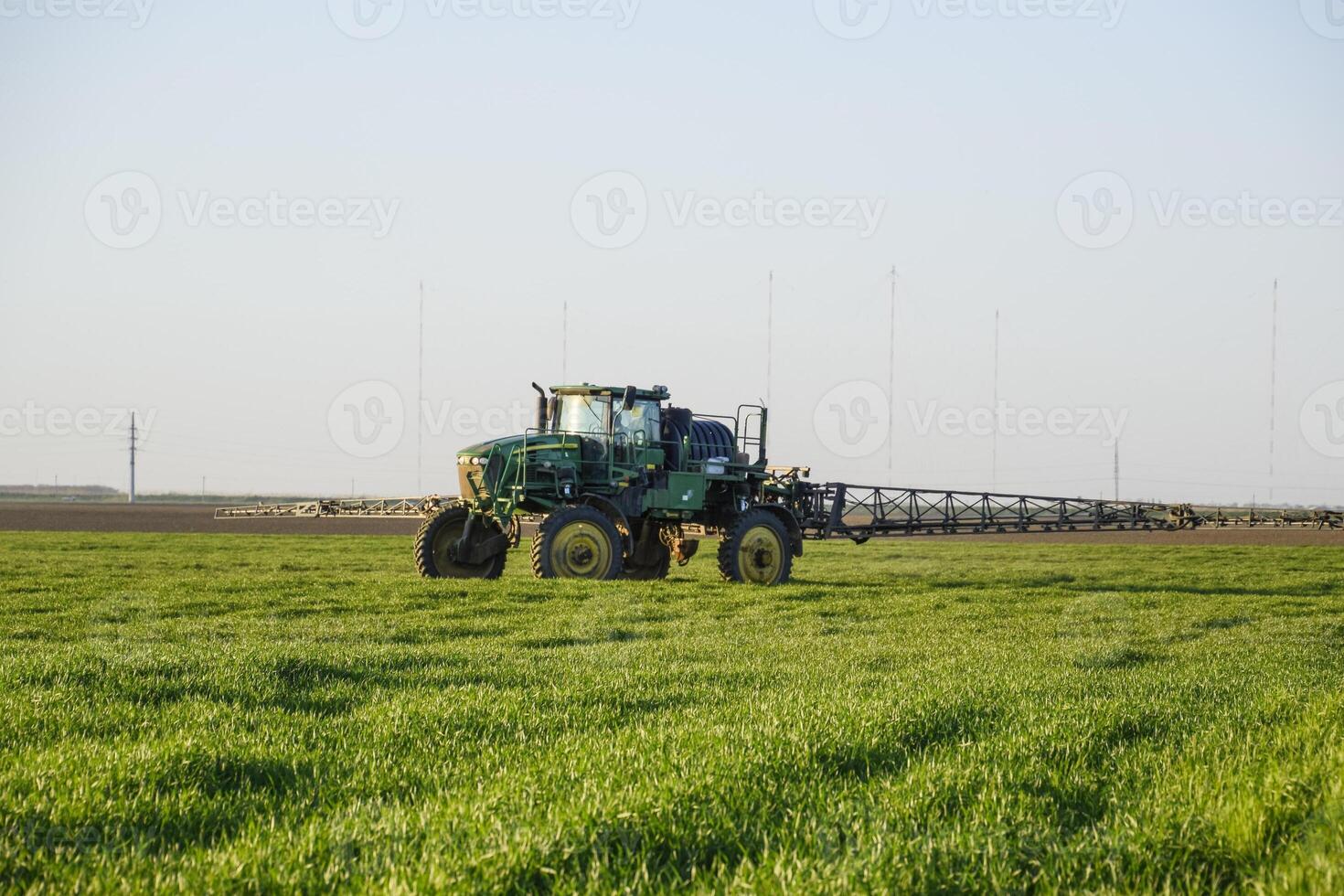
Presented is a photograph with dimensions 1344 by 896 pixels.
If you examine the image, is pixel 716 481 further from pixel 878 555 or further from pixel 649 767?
pixel 649 767

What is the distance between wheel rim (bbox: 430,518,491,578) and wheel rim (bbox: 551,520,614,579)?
2106 mm

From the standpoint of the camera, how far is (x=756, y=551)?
25797mm

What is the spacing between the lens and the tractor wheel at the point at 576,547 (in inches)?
920

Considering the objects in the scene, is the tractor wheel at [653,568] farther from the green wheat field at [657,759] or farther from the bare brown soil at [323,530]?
the bare brown soil at [323,530]

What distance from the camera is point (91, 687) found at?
930 centimetres

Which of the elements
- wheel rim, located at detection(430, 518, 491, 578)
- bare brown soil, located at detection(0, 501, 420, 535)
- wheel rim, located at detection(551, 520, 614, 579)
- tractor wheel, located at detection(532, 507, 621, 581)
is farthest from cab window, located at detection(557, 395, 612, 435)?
bare brown soil, located at detection(0, 501, 420, 535)

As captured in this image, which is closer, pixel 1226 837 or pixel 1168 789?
pixel 1226 837

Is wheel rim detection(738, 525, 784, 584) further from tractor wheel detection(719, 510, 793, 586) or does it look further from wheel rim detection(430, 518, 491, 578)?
wheel rim detection(430, 518, 491, 578)

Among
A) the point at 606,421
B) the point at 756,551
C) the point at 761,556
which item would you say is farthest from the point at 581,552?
the point at 761,556

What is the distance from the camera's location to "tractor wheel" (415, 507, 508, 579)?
2466 centimetres

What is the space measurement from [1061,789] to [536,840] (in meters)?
2.98

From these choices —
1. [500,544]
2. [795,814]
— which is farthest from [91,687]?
[500,544]

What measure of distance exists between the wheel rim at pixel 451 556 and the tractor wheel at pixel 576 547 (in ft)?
5.93

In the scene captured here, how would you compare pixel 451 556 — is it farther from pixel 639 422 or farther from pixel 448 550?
pixel 639 422
